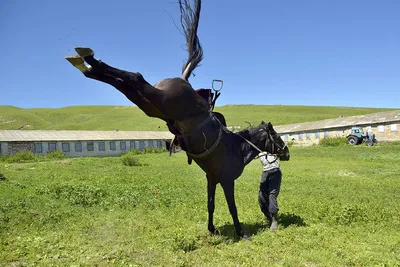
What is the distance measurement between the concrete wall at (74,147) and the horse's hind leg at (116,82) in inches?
1651

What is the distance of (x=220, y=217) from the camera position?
8.95 meters

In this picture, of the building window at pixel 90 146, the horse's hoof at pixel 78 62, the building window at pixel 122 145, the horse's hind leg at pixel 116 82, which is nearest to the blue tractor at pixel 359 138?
the building window at pixel 122 145

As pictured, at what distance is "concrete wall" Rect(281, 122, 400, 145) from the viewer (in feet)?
142

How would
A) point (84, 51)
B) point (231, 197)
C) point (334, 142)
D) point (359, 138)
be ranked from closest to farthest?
point (84, 51) < point (231, 197) < point (359, 138) < point (334, 142)

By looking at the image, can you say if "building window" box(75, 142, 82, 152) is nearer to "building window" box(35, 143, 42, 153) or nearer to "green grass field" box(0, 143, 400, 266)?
"building window" box(35, 143, 42, 153)

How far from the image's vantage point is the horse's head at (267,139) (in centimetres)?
754

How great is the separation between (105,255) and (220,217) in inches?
146

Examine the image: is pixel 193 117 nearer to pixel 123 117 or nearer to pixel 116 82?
pixel 116 82

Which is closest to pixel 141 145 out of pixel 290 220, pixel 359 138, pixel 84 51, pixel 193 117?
pixel 359 138

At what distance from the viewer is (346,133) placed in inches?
1918

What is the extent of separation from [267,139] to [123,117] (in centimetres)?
9842

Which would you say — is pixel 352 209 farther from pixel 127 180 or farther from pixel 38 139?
pixel 38 139

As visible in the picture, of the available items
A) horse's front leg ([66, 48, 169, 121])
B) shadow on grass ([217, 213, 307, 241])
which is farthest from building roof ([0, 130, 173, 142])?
horse's front leg ([66, 48, 169, 121])

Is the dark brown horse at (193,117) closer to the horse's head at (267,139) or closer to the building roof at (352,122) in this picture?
the horse's head at (267,139)
